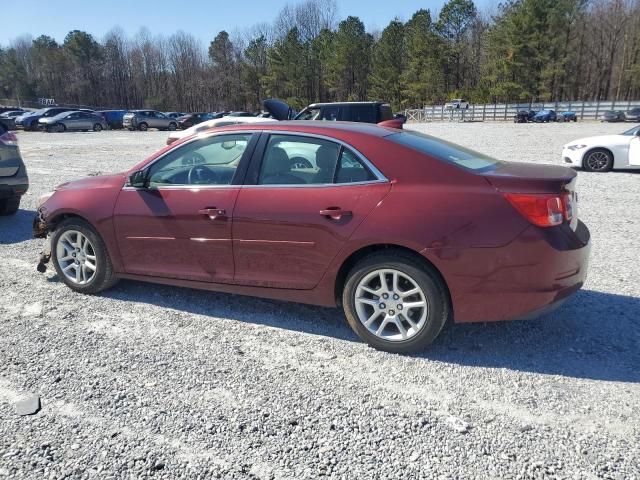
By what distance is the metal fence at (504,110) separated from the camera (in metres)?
50.1

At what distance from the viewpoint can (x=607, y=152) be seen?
1172 cm

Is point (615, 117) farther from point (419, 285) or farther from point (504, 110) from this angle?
point (419, 285)

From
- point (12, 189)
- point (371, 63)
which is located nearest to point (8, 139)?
point (12, 189)

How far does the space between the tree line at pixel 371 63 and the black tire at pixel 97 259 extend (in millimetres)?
62484

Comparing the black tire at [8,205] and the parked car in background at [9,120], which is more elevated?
the parked car in background at [9,120]

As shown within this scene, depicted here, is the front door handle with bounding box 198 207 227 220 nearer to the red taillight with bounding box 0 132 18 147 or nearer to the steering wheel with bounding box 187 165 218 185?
the steering wheel with bounding box 187 165 218 185

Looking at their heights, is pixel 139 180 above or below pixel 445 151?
below

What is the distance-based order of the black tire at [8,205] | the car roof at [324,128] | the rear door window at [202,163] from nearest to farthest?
1. the car roof at [324,128]
2. the rear door window at [202,163]
3. the black tire at [8,205]

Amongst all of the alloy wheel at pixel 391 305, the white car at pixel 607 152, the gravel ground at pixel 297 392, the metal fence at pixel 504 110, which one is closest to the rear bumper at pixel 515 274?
the alloy wheel at pixel 391 305

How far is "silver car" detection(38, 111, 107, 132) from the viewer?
3391cm

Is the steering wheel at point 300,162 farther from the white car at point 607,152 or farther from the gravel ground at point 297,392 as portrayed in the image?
the white car at point 607,152

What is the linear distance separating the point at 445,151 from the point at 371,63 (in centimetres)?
7273

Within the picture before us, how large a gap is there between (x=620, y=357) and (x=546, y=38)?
2488 inches

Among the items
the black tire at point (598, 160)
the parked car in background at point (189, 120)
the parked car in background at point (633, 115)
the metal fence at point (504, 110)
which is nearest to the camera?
the black tire at point (598, 160)
